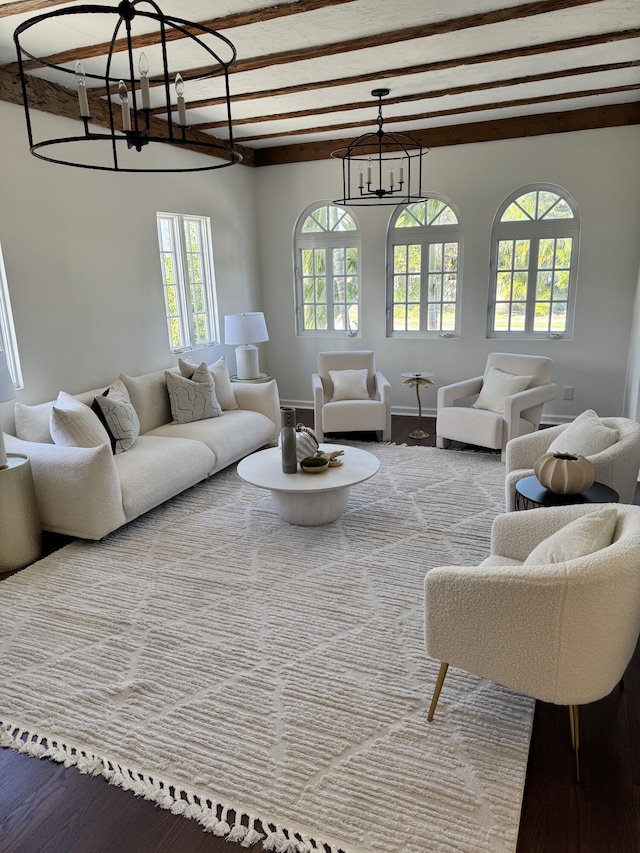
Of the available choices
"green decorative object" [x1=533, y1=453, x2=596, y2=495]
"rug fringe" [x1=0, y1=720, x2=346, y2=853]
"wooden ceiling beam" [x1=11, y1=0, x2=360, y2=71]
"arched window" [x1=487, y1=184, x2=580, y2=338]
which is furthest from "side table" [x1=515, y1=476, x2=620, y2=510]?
"arched window" [x1=487, y1=184, x2=580, y2=338]

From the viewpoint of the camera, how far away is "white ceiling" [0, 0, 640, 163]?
3.10 m

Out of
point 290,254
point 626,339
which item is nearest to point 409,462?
point 626,339

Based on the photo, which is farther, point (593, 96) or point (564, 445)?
point (593, 96)

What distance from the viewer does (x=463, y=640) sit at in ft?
6.60

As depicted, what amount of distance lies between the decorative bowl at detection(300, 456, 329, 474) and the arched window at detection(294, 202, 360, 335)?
10.5 feet

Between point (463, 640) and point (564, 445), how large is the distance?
153 cm

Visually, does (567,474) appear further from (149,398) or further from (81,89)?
(149,398)

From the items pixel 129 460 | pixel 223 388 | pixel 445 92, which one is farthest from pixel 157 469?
pixel 445 92

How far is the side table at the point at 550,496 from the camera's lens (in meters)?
2.70

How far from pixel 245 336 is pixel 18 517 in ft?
9.82

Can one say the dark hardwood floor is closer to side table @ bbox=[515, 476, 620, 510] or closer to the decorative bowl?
side table @ bbox=[515, 476, 620, 510]

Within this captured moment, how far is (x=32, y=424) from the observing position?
3916 millimetres

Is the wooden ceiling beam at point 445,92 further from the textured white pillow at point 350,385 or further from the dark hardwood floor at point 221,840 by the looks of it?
the dark hardwood floor at point 221,840

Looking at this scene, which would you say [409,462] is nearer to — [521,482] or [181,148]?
[521,482]
